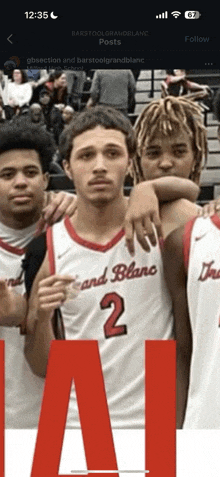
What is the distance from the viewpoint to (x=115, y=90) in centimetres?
154

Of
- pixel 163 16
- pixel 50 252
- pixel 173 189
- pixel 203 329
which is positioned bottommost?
pixel 203 329

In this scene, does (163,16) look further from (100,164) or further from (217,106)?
(100,164)

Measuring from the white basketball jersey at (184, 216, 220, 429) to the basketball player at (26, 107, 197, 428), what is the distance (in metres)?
0.04

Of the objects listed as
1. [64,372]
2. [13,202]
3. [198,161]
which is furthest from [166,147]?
[64,372]

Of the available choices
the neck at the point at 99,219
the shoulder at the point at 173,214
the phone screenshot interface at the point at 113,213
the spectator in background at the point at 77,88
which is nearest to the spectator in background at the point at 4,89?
the phone screenshot interface at the point at 113,213

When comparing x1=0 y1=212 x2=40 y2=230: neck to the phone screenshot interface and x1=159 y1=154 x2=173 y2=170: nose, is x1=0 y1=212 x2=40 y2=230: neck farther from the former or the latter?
x1=159 y1=154 x2=173 y2=170: nose

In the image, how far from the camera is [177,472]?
146cm

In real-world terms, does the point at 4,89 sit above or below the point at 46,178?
above

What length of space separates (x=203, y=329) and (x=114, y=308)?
0.51ft

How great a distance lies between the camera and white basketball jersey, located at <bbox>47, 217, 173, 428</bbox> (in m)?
1.55

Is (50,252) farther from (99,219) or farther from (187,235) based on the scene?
(187,235)
